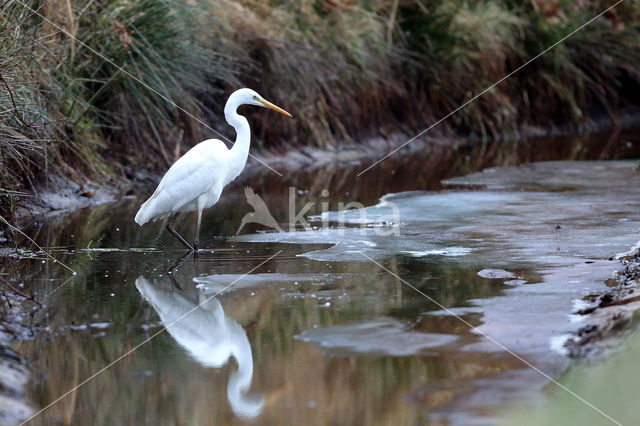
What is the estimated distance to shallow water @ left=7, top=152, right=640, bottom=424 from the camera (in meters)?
3.55

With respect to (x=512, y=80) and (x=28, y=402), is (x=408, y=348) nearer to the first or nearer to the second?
(x=28, y=402)

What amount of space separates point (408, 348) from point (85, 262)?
2.83 m

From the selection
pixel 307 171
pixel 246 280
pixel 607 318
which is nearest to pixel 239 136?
pixel 246 280

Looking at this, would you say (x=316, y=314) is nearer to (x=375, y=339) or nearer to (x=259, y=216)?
(x=375, y=339)

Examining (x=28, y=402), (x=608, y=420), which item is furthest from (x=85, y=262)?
(x=608, y=420)

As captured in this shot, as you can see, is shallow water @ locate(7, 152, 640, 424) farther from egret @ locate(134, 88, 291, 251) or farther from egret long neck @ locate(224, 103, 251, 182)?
egret long neck @ locate(224, 103, 251, 182)

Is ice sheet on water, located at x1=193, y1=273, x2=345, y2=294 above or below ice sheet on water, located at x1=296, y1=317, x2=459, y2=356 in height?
above

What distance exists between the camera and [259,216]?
320 inches

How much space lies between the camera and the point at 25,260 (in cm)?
595

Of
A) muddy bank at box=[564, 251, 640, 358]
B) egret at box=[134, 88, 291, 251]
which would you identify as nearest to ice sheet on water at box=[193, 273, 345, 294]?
egret at box=[134, 88, 291, 251]

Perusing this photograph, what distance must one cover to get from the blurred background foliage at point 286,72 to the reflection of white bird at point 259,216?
50.9 inches

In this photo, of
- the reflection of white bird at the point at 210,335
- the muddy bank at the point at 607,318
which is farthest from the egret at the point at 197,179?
the muddy bank at the point at 607,318

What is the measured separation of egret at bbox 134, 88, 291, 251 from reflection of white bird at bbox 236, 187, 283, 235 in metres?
0.53

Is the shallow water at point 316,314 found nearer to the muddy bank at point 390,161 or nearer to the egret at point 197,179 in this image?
the egret at point 197,179
